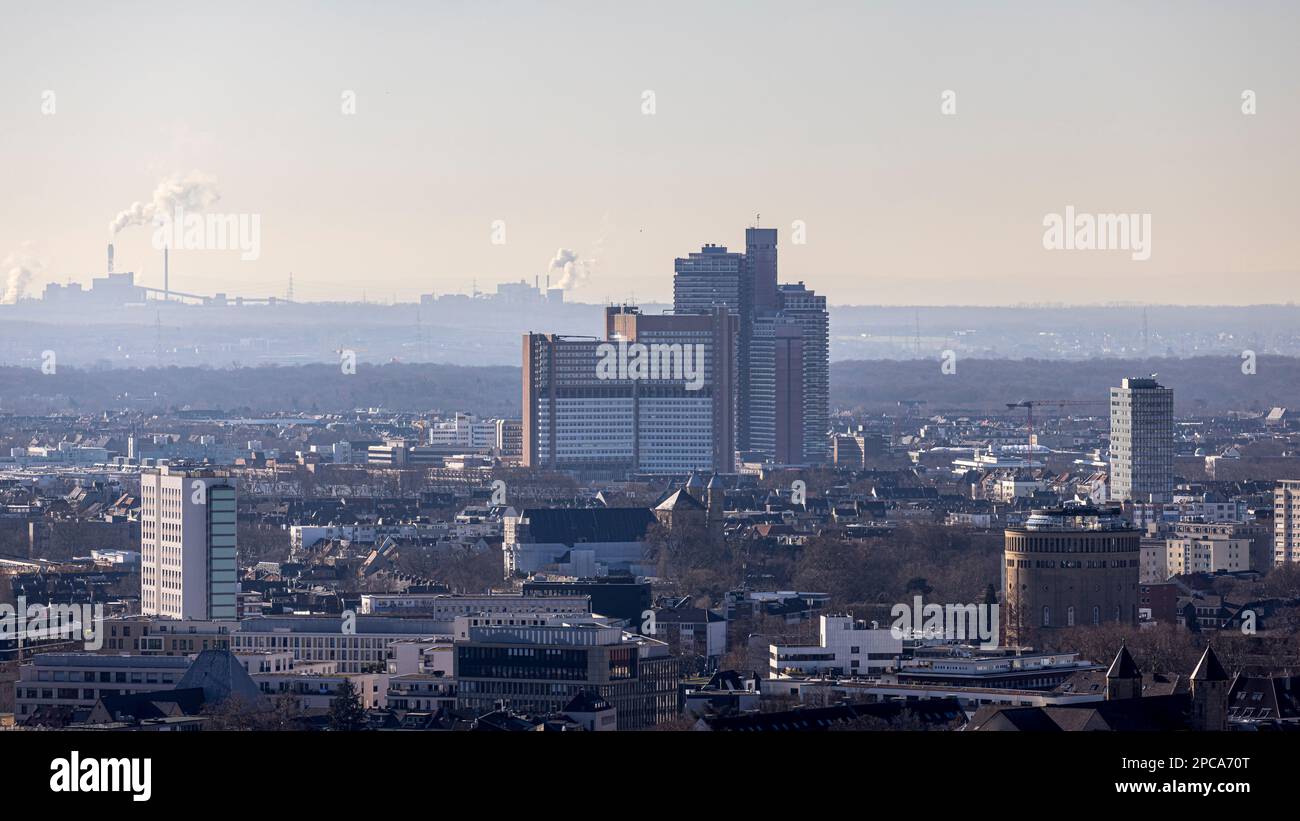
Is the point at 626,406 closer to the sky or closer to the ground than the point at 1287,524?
closer to the sky

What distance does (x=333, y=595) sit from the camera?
218 feet

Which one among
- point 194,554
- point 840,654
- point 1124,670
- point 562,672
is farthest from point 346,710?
point 194,554

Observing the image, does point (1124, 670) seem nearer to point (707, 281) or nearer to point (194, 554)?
point (194, 554)

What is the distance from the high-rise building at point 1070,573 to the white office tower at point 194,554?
15034 mm

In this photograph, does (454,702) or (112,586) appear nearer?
(454,702)

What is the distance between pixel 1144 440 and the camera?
11231 cm

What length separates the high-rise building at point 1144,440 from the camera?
111125 mm

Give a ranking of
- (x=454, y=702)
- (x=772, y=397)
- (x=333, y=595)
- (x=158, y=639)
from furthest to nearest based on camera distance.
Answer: (x=772, y=397) < (x=333, y=595) < (x=158, y=639) < (x=454, y=702)

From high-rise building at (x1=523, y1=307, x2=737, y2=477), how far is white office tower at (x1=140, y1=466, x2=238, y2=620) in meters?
72.4

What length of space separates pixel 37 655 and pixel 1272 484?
228 feet

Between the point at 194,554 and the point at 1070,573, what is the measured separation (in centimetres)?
1721

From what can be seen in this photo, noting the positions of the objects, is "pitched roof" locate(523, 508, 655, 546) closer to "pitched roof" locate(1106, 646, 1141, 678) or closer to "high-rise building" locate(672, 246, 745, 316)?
"pitched roof" locate(1106, 646, 1141, 678)

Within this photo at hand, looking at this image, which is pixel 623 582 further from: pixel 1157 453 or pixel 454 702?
pixel 1157 453

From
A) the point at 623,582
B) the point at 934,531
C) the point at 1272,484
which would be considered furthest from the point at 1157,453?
the point at 623,582
